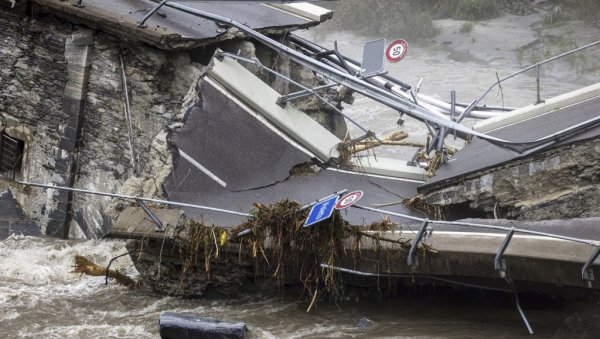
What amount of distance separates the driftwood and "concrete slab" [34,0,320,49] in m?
2.50

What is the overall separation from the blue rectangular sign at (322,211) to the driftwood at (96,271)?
7.74 feet

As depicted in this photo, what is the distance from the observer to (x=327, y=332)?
7227 mm

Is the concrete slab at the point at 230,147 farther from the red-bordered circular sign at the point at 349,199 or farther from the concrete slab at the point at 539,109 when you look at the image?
the red-bordered circular sign at the point at 349,199

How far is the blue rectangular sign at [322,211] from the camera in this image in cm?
650

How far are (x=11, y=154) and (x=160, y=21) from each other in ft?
8.68

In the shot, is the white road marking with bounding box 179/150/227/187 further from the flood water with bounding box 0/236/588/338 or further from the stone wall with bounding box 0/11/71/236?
the stone wall with bounding box 0/11/71/236

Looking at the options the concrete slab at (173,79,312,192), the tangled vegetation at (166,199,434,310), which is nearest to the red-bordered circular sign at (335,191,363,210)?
the tangled vegetation at (166,199,434,310)

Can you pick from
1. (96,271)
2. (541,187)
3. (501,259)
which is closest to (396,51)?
(541,187)

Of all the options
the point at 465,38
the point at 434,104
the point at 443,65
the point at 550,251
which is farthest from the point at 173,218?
the point at 465,38

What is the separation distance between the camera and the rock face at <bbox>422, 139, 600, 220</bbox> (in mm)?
7910

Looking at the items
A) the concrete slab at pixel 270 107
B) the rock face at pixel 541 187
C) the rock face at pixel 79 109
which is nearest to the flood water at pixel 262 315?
the rock face at pixel 541 187

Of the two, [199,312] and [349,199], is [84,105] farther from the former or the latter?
[349,199]

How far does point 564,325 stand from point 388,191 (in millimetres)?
2746

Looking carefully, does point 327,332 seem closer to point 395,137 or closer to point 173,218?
point 173,218
